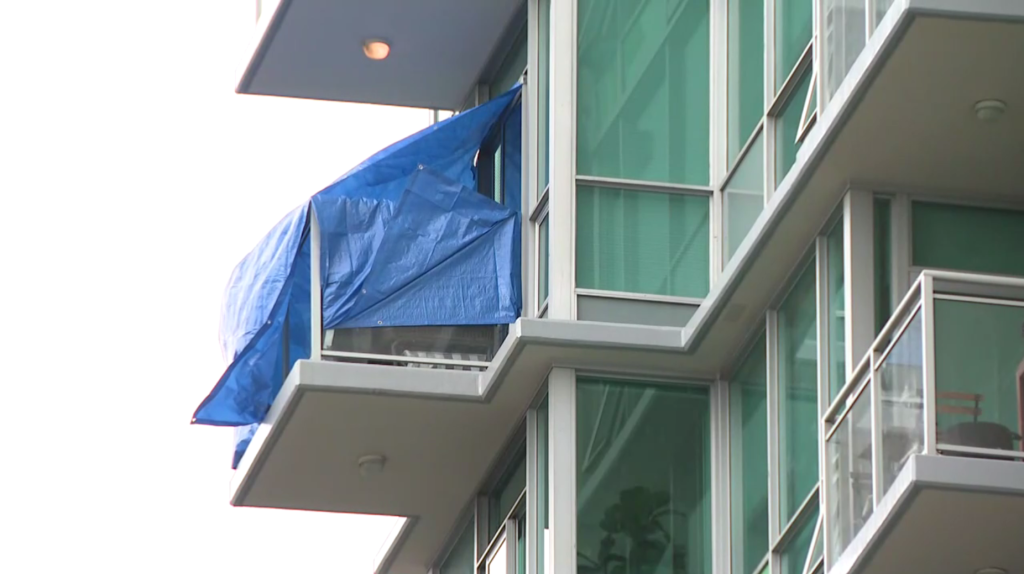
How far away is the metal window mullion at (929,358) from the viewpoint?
1348 cm

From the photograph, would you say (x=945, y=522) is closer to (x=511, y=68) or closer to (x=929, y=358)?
(x=929, y=358)

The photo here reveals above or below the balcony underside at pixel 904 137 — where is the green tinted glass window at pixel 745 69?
above

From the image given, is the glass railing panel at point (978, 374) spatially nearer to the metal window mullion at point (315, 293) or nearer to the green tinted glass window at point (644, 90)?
the green tinted glass window at point (644, 90)

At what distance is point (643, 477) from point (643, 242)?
168cm

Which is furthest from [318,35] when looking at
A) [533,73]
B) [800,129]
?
[800,129]

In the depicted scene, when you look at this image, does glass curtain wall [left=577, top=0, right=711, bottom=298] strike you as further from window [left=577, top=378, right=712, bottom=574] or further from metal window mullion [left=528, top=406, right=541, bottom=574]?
metal window mullion [left=528, top=406, right=541, bottom=574]

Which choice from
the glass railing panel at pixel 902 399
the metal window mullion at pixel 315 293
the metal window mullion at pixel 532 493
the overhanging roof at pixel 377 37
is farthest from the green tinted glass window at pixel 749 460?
the overhanging roof at pixel 377 37

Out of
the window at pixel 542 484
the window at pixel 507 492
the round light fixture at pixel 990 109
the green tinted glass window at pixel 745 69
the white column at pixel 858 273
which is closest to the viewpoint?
the round light fixture at pixel 990 109

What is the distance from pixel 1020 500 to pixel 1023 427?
0.40 m

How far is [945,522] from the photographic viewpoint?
1368 centimetres

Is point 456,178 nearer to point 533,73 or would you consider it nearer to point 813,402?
point 533,73

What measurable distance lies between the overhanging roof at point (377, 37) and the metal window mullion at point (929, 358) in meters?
7.16

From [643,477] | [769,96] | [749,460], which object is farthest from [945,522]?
[769,96]

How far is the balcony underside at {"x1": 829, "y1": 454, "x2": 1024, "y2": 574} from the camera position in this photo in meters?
13.3
